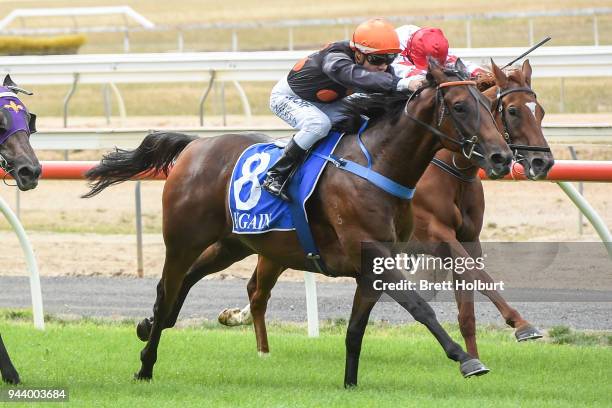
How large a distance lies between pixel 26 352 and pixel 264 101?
13.5 metres

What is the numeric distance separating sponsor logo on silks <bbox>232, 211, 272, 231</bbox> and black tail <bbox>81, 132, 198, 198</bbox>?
82cm

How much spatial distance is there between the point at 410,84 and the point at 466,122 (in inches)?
16.1

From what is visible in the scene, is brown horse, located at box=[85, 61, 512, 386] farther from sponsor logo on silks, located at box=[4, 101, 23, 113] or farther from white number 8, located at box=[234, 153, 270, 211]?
sponsor logo on silks, located at box=[4, 101, 23, 113]

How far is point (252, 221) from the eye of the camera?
6465 millimetres

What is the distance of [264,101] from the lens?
20.4m

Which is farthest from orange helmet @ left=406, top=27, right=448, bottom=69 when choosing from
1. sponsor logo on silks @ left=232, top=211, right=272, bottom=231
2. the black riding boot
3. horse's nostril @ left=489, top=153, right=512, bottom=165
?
sponsor logo on silks @ left=232, top=211, right=272, bottom=231

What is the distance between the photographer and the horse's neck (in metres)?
6.04

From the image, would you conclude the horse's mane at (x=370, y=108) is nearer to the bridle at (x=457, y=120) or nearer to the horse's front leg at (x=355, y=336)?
the bridle at (x=457, y=120)

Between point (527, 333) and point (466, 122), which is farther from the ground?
point (466, 122)

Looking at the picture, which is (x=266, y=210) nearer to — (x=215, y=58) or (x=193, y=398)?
(x=193, y=398)

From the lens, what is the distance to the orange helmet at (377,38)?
609 centimetres

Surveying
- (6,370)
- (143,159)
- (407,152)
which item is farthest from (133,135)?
(407,152)

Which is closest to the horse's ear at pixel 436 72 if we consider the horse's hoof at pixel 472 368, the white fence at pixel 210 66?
the horse's hoof at pixel 472 368

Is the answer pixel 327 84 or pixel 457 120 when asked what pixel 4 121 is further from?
pixel 457 120
